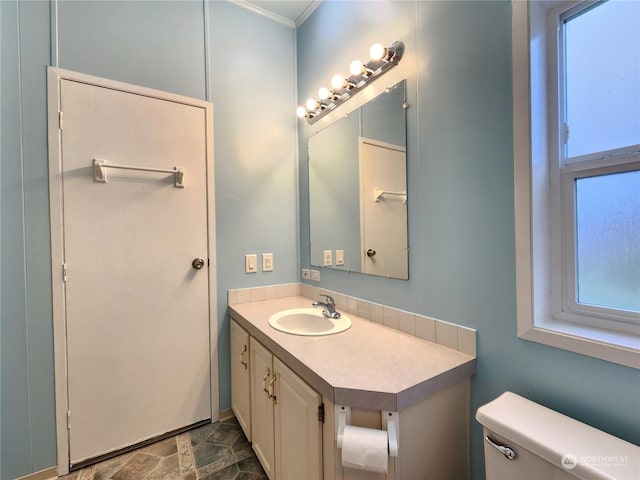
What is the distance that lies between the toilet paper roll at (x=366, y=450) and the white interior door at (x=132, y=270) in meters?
1.34

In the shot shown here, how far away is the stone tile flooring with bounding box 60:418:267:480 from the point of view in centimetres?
151

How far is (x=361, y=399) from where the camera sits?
36.0 inches

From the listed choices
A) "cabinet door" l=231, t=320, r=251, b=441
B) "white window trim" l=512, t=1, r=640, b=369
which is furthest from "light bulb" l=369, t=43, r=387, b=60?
"cabinet door" l=231, t=320, r=251, b=441

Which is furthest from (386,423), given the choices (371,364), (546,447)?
(546,447)

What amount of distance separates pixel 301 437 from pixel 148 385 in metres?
1.14

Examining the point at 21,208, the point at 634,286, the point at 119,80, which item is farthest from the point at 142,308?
the point at 634,286

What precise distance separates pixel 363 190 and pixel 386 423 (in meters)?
1.17

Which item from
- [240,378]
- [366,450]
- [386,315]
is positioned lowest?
[240,378]

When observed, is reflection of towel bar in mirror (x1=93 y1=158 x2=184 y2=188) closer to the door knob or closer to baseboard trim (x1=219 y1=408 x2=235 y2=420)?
the door knob

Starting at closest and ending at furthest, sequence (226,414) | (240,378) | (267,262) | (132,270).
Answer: (132,270)
(240,378)
(226,414)
(267,262)

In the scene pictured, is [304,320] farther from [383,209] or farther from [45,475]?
[45,475]

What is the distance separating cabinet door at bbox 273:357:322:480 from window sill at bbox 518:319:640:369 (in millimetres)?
774

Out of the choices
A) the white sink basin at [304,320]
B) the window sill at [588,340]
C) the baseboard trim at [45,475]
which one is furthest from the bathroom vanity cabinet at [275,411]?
the baseboard trim at [45,475]

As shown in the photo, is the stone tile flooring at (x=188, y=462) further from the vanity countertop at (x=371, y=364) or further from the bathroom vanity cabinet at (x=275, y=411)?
the vanity countertop at (x=371, y=364)
